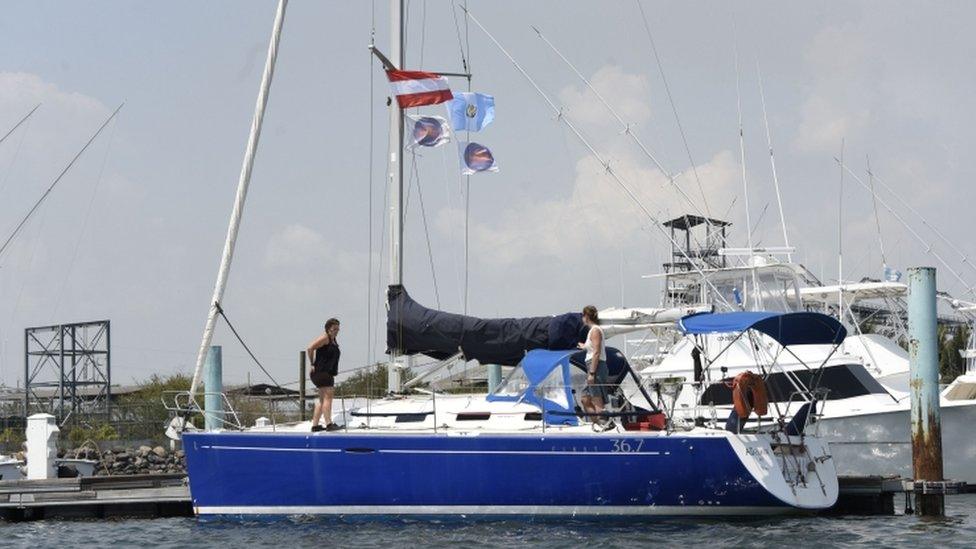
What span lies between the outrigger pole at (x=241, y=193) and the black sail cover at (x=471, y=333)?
2.41 m

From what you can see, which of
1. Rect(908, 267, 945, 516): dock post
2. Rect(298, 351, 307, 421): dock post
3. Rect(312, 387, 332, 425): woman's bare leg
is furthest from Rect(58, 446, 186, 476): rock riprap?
Rect(908, 267, 945, 516): dock post

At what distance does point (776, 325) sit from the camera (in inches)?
658

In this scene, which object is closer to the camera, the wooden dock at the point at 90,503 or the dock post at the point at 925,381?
the dock post at the point at 925,381

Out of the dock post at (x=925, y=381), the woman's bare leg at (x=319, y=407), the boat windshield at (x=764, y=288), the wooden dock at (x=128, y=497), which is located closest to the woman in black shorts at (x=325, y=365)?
the woman's bare leg at (x=319, y=407)

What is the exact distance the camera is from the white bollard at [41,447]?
2198 cm

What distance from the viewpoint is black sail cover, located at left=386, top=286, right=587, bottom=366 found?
1805 centimetres

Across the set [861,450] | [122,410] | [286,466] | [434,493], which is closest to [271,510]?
[286,466]

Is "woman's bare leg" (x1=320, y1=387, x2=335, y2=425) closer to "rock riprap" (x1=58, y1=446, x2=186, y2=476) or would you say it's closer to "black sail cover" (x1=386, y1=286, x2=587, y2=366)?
"black sail cover" (x1=386, y1=286, x2=587, y2=366)

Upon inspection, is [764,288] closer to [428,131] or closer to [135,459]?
[428,131]

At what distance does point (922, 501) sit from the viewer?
1775 centimetres

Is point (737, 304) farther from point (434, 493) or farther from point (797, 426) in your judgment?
point (434, 493)

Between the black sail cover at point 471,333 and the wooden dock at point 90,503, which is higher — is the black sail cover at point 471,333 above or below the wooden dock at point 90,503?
above

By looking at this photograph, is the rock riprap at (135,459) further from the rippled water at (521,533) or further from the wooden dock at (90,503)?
the rippled water at (521,533)

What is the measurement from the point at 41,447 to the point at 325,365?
290 inches
